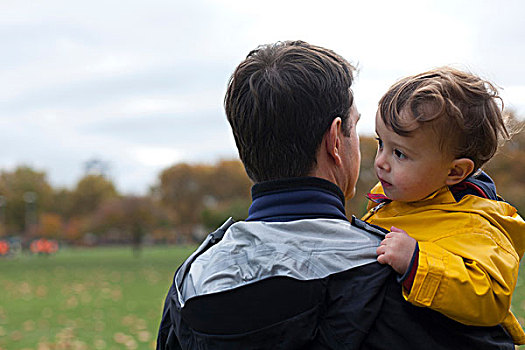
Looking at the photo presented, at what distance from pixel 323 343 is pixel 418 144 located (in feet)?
1.97

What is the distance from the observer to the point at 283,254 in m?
1.64

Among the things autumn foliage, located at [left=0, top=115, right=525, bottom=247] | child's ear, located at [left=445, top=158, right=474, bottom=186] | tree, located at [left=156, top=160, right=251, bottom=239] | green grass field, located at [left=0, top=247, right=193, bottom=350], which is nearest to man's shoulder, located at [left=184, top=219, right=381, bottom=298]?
child's ear, located at [left=445, top=158, right=474, bottom=186]

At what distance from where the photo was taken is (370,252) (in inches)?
65.8

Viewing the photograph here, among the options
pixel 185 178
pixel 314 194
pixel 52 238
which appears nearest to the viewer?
pixel 314 194

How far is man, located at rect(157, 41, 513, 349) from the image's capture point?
5.21ft

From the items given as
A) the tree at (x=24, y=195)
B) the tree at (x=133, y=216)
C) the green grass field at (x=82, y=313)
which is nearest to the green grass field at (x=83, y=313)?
the green grass field at (x=82, y=313)

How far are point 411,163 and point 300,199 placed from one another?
345 millimetres

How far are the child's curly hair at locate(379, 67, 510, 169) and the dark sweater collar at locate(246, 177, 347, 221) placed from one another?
10.6 inches

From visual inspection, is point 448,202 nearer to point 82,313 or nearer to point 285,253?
point 285,253

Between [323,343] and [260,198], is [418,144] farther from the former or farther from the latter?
[323,343]

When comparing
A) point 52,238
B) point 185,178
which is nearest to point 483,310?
point 185,178

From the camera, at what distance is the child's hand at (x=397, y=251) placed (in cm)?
162

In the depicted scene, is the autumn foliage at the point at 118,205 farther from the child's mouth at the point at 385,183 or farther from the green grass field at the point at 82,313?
the child's mouth at the point at 385,183

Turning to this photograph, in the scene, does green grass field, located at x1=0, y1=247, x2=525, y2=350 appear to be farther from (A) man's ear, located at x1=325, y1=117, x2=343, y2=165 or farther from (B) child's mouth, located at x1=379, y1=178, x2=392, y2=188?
(A) man's ear, located at x1=325, y1=117, x2=343, y2=165
